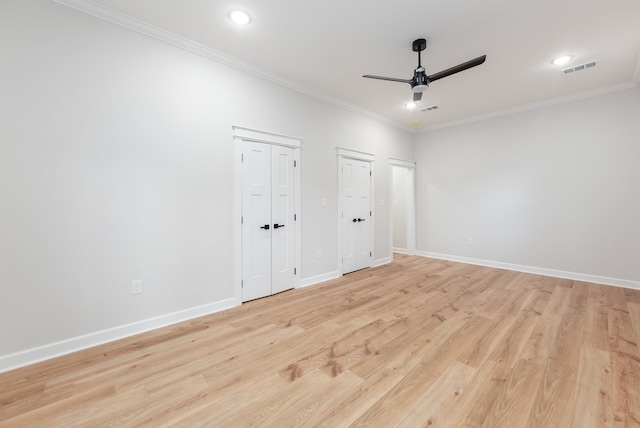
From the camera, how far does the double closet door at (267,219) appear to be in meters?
3.31

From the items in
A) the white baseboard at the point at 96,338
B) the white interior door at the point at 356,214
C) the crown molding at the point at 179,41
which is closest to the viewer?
the white baseboard at the point at 96,338

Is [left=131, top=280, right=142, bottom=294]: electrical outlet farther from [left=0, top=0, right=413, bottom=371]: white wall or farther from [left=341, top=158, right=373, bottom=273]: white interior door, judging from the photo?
[left=341, top=158, right=373, bottom=273]: white interior door

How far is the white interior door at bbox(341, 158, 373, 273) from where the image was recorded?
15.1 feet

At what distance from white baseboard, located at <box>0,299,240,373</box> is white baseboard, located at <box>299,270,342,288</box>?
1273 millimetres

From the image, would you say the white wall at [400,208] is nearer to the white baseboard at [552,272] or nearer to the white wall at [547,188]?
the white wall at [547,188]

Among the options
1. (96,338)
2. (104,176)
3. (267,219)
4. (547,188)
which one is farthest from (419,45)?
(96,338)

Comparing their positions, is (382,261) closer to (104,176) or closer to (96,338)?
(96,338)

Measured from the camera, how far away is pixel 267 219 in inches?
137

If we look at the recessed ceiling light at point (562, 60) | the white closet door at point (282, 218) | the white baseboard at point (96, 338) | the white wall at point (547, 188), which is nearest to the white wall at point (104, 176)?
the white baseboard at point (96, 338)

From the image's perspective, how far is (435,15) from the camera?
2.41 m

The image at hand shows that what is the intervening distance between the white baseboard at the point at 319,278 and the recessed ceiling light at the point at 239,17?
331cm

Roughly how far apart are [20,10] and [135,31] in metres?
0.78

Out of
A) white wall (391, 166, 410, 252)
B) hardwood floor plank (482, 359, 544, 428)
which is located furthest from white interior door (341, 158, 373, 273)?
hardwood floor plank (482, 359, 544, 428)

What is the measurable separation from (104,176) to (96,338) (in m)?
1.51
